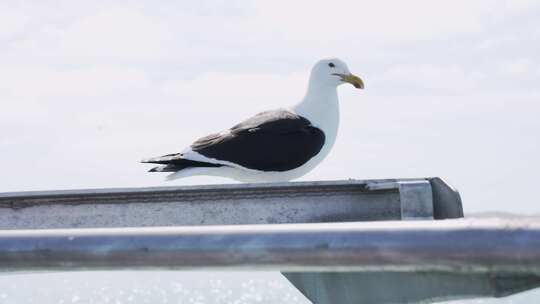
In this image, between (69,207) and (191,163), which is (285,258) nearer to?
(69,207)

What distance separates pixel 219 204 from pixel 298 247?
5.59 feet

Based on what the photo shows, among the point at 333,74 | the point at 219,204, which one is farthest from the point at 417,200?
the point at 333,74

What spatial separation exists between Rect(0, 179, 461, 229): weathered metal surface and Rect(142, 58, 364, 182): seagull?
3.52m

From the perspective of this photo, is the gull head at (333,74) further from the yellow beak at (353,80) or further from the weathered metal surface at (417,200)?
the weathered metal surface at (417,200)

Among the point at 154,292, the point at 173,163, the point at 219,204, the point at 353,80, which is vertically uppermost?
the point at 353,80

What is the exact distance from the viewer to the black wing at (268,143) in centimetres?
680

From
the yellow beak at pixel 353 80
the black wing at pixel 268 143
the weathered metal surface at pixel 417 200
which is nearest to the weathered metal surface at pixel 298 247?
the weathered metal surface at pixel 417 200

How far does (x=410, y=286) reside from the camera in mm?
1766

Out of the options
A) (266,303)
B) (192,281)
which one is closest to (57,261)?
(266,303)

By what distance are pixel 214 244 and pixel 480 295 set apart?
0.46 meters

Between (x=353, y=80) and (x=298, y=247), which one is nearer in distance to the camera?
(x=298, y=247)

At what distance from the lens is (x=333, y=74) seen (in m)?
7.96

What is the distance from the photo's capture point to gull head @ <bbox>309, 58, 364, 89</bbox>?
25.9ft

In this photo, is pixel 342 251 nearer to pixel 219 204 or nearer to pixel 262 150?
pixel 219 204
